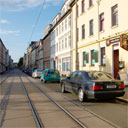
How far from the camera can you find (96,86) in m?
8.39

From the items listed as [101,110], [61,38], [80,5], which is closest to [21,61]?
[61,38]

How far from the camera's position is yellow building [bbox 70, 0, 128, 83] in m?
15.0

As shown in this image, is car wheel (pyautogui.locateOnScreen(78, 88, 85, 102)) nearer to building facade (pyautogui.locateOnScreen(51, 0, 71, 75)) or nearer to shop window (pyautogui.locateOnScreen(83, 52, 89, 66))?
shop window (pyautogui.locateOnScreen(83, 52, 89, 66))

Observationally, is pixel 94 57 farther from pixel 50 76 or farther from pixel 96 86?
pixel 96 86

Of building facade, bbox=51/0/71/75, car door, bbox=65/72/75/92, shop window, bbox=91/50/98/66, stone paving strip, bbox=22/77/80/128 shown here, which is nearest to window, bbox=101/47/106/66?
shop window, bbox=91/50/98/66

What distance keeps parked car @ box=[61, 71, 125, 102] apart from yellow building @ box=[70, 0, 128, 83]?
19.8 feet

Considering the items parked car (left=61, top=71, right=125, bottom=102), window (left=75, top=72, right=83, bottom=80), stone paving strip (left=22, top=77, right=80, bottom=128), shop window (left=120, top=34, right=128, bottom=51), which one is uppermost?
shop window (left=120, top=34, right=128, bottom=51)

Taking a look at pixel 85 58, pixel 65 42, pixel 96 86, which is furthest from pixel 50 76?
pixel 65 42

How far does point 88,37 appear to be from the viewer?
72.0 feet

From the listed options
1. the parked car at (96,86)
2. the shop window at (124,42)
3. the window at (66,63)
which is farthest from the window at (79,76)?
the window at (66,63)

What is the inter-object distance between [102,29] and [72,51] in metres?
10.1

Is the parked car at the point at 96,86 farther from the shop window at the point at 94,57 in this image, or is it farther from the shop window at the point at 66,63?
the shop window at the point at 66,63

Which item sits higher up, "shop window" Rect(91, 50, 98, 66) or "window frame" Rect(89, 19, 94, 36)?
"window frame" Rect(89, 19, 94, 36)

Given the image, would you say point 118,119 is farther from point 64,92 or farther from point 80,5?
point 80,5
